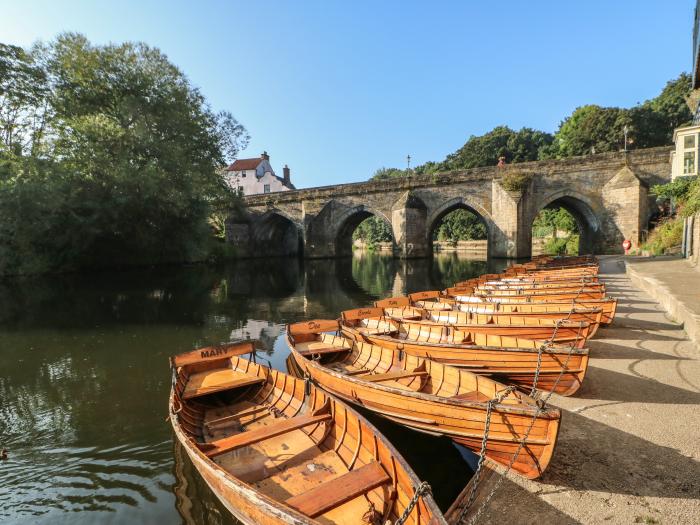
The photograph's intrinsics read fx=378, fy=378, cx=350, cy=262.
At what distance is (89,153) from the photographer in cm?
2062

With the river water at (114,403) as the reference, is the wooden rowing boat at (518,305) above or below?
above

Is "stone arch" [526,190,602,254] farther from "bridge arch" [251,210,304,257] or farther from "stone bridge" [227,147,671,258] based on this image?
"bridge arch" [251,210,304,257]

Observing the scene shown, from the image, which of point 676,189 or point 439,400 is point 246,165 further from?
point 439,400

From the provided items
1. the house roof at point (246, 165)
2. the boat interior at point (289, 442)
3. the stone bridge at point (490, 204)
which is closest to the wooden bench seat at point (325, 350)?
the boat interior at point (289, 442)

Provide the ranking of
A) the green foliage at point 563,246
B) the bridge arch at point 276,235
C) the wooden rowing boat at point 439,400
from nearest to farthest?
the wooden rowing boat at point 439,400 → the green foliage at point 563,246 → the bridge arch at point 276,235

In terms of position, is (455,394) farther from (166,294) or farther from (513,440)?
(166,294)

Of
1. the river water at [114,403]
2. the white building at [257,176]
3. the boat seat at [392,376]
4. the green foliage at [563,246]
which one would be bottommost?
the river water at [114,403]

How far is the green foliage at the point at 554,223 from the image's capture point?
3881 cm

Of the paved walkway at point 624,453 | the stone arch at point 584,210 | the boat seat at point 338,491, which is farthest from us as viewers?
the stone arch at point 584,210

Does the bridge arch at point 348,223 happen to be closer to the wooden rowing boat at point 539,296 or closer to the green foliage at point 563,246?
the green foliage at point 563,246

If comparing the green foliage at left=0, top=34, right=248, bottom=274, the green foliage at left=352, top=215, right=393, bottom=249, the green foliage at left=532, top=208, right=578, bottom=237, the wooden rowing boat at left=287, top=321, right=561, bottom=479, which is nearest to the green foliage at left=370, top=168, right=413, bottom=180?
the green foliage at left=352, top=215, right=393, bottom=249

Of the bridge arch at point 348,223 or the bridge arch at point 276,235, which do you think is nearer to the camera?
the bridge arch at point 348,223

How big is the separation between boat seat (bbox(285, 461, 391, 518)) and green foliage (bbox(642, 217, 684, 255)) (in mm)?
23067

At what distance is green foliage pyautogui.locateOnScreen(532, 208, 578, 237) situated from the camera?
38.8m
